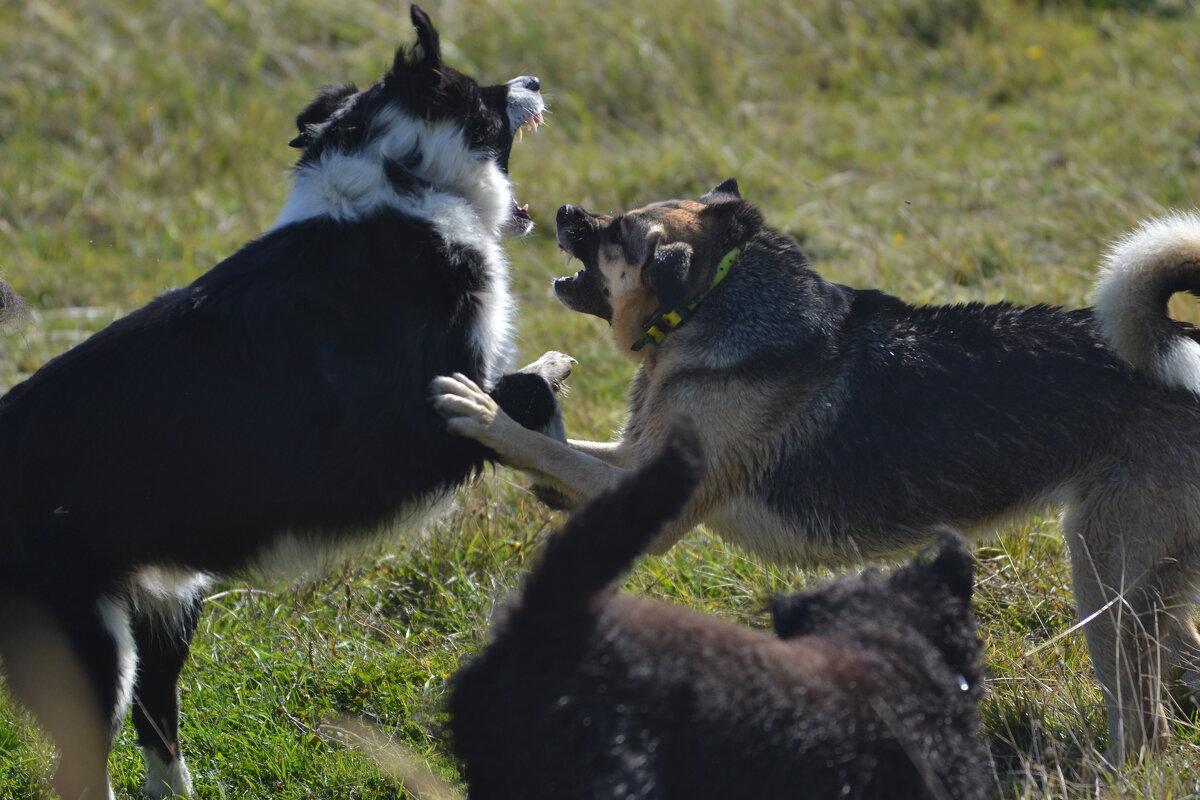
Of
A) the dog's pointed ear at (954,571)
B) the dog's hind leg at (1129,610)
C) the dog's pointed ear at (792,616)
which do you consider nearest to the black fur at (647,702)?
the dog's pointed ear at (792,616)

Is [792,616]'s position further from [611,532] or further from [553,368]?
[553,368]

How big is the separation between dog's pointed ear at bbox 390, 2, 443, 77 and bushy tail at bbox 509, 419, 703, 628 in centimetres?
205

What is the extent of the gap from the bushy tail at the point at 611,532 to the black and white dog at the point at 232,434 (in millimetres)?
1253

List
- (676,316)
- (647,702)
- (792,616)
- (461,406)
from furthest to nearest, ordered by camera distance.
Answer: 1. (676,316)
2. (461,406)
3. (792,616)
4. (647,702)

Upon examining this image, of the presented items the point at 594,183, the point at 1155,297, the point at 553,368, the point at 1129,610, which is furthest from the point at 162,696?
the point at 594,183

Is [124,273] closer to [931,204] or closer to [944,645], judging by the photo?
[931,204]

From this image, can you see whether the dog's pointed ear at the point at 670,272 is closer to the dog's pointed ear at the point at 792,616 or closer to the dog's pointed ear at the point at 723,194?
the dog's pointed ear at the point at 723,194

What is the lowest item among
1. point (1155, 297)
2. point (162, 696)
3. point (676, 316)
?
point (162, 696)

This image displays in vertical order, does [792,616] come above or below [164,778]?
above

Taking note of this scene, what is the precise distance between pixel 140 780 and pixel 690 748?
2397mm

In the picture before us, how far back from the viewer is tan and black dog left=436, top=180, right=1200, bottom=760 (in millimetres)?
3648

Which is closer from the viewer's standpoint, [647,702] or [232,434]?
[647,702]

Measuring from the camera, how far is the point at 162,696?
397 cm

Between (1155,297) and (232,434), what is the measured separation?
2818 millimetres
